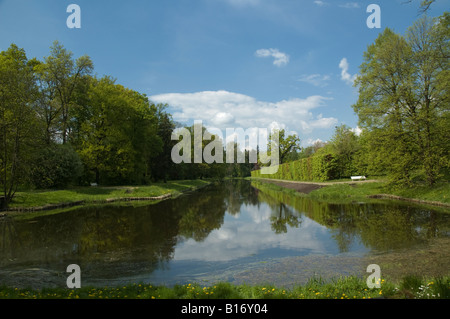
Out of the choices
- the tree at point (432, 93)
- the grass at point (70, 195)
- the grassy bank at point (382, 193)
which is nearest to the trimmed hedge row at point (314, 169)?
the grassy bank at point (382, 193)

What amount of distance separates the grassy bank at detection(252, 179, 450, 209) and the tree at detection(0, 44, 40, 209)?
21.4 m

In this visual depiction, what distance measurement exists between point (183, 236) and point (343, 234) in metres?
6.21

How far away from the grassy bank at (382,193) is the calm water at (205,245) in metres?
2.62

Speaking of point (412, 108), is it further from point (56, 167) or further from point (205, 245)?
point (56, 167)

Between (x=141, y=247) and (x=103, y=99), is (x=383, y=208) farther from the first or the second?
(x=103, y=99)

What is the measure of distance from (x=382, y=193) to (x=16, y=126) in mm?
25712

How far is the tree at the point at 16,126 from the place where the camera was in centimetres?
1670

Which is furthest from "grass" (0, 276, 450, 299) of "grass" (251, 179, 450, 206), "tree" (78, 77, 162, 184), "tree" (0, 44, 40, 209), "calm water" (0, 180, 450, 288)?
"tree" (78, 77, 162, 184)

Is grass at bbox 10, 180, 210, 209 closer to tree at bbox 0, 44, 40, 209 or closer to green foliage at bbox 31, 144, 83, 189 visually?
tree at bbox 0, 44, 40, 209

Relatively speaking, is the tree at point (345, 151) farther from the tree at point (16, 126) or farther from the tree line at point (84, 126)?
the tree at point (16, 126)

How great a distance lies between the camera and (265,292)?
16.0 ft

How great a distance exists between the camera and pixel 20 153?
58.2 ft

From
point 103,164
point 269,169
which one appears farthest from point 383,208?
point 269,169

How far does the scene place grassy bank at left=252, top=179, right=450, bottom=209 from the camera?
16594 mm
